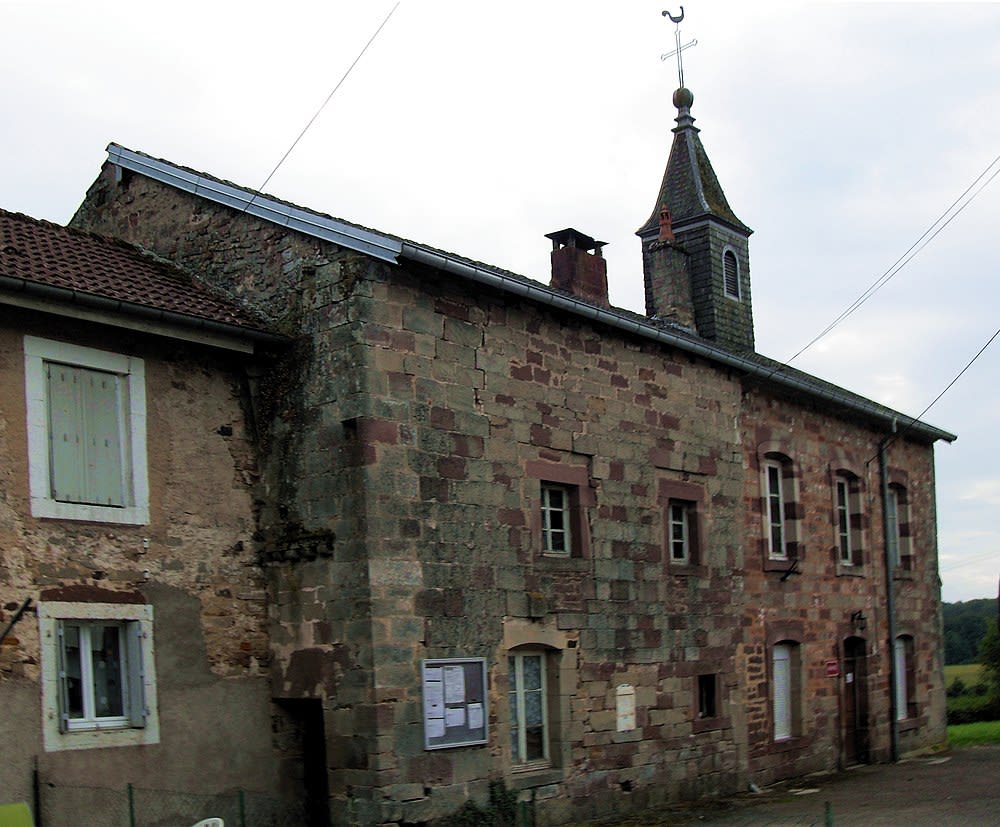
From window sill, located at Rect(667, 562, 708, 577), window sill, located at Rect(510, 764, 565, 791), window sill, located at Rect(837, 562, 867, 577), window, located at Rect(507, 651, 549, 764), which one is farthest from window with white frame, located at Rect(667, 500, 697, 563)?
window sill, located at Rect(837, 562, 867, 577)

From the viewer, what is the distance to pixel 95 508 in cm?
1109

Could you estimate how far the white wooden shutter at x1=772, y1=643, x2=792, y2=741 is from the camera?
17.8 m

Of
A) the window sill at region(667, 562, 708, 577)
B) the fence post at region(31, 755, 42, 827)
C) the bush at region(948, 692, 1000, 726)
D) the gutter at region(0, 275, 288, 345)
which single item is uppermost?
the gutter at region(0, 275, 288, 345)

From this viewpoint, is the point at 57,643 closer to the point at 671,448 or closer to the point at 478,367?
the point at 478,367

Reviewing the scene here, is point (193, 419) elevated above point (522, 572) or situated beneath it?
elevated above

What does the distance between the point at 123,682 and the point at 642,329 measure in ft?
22.7

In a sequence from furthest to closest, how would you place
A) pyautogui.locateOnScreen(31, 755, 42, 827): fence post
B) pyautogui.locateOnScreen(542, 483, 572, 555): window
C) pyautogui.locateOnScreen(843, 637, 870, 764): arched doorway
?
pyautogui.locateOnScreen(843, 637, 870, 764): arched doorway < pyautogui.locateOnScreen(542, 483, 572, 555): window < pyautogui.locateOnScreen(31, 755, 42, 827): fence post

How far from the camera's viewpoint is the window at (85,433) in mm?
10836

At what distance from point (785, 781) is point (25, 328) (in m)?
11.6

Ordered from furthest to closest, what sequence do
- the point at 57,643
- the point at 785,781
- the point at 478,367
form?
the point at 785,781 < the point at 478,367 < the point at 57,643

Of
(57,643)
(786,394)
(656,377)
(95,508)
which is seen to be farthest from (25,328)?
(786,394)

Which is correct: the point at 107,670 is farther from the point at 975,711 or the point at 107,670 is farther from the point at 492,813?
the point at 975,711

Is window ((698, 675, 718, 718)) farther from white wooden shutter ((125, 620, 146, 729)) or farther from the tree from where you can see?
the tree

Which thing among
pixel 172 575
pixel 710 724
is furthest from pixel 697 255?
pixel 172 575
